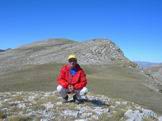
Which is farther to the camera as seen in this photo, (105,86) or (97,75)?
(97,75)

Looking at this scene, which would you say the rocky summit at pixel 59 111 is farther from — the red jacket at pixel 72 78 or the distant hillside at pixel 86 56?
the distant hillside at pixel 86 56

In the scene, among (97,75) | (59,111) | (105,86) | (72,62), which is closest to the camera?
(59,111)

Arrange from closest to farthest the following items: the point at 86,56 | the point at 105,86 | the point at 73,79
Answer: the point at 73,79, the point at 105,86, the point at 86,56

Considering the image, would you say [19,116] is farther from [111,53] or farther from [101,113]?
[111,53]

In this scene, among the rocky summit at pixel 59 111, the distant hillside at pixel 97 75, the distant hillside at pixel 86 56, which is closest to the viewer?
the rocky summit at pixel 59 111

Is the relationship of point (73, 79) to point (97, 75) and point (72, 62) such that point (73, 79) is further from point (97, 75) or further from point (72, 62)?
point (97, 75)

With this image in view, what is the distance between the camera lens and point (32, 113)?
2139 centimetres

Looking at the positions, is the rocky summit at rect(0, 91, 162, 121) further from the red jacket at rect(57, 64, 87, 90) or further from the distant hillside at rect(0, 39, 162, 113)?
the distant hillside at rect(0, 39, 162, 113)

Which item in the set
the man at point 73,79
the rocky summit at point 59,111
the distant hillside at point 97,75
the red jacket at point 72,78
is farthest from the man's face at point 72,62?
the distant hillside at point 97,75

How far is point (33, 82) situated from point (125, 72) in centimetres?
2424

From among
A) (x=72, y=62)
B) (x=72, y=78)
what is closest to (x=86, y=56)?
(x=72, y=78)

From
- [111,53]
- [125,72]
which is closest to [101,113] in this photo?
[125,72]

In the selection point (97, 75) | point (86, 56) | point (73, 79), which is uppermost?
point (86, 56)

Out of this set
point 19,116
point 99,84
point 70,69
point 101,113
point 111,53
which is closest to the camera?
point 19,116
